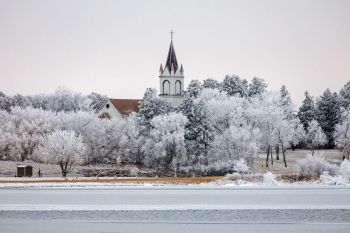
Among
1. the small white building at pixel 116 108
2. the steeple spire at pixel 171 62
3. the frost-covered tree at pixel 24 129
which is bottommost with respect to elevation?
the frost-covered tree at pixel 24 129

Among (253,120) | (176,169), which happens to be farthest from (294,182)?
(253,120)

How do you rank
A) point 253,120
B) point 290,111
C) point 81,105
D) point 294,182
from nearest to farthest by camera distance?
1. point 294,182
2. point 253,120
3. point 290,111
4. point 81,105

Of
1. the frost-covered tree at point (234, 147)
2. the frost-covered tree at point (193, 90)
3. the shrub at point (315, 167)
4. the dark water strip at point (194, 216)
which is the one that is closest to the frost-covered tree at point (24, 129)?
the frost-covered tree at point (193, 90)

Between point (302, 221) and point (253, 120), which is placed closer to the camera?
point (302, 221)

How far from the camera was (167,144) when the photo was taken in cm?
6931

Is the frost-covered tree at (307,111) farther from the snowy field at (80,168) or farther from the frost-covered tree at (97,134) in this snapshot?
the frost-covered tree at (97,134)

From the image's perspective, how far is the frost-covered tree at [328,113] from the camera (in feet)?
343

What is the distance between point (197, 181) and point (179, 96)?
235 feet

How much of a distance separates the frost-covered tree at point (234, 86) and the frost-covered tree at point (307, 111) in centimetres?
2065

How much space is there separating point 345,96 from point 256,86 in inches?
973

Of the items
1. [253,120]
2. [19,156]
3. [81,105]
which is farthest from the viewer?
[81,105]

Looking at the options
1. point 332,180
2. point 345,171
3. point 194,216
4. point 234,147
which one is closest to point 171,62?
point 234,147

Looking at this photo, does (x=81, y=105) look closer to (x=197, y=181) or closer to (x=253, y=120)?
(x=253, y=120)

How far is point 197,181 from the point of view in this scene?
3734 cm
